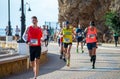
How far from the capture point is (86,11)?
4394 centimetres

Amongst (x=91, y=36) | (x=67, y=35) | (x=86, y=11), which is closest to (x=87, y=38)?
(x=91, y=36)

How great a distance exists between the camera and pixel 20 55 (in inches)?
702

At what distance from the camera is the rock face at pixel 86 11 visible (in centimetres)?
4294

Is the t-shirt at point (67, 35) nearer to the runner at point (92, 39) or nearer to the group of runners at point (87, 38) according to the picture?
the group of runners at point (87, 38)

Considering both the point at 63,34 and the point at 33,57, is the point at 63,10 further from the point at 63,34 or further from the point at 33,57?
the point at 33,57

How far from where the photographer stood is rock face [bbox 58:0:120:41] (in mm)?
42938

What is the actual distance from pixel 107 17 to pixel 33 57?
85.7 ft

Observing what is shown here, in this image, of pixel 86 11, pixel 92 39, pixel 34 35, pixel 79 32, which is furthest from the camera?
pixel 86 11

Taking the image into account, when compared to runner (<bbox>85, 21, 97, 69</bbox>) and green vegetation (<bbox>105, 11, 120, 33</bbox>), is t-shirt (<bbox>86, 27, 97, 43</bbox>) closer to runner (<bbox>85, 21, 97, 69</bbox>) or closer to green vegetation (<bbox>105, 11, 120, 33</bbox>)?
runner (<bbox>85, 21, 97, 69</bbox>)

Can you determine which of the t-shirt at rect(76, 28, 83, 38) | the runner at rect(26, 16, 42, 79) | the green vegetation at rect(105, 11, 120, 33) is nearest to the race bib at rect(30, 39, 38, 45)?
the runner at rect(26, 16, 42, 79)

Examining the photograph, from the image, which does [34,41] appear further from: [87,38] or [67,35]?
[67,35]

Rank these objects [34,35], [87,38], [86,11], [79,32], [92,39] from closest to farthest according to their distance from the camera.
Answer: [34,35], [92,39], [87,38], [79,32], [86,11]

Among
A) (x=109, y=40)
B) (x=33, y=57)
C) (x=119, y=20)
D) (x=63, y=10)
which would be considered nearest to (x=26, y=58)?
(x=33, y=57)

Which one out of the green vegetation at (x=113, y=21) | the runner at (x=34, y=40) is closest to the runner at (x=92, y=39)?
the runner at (x=34, y=40)
